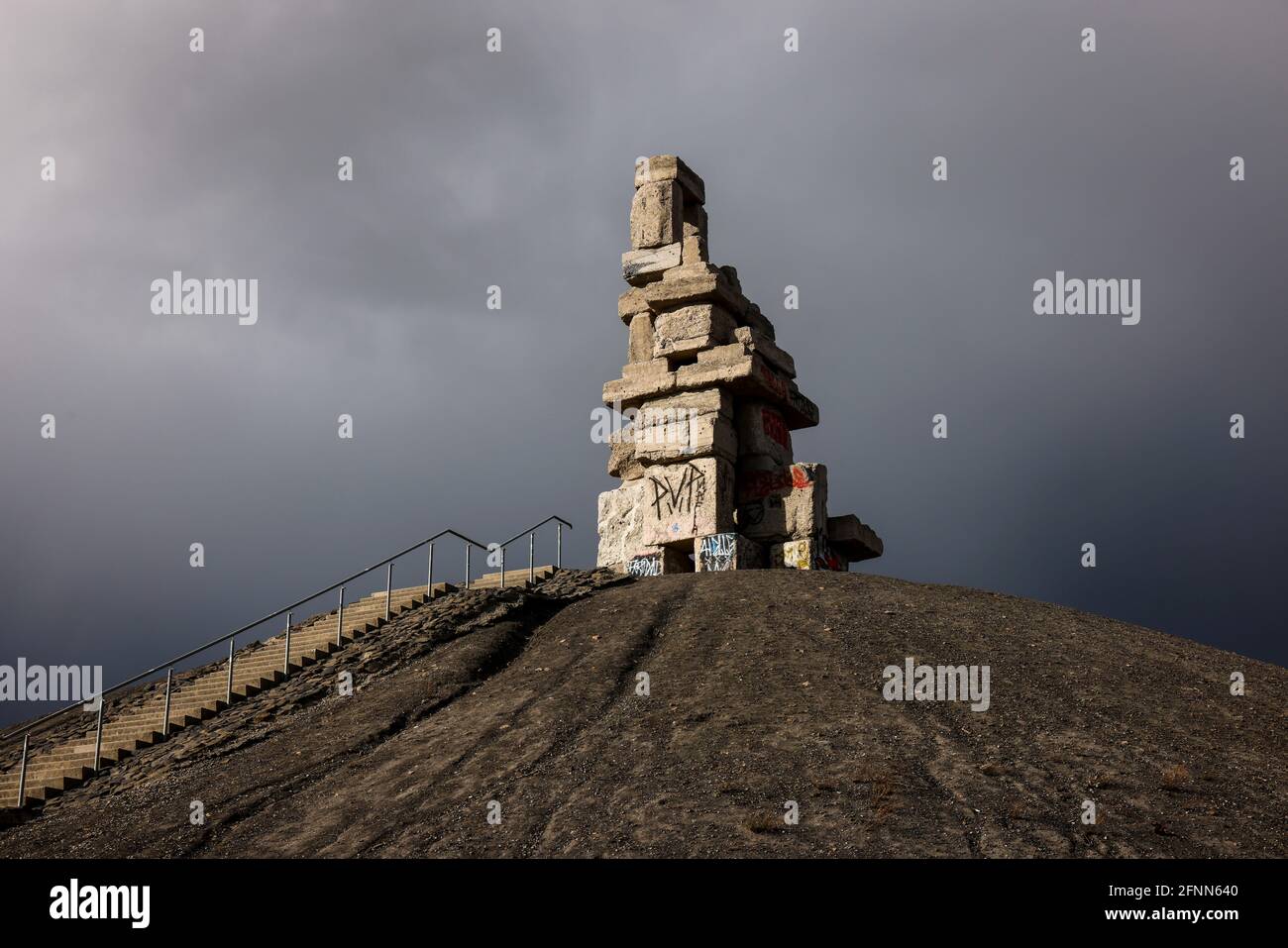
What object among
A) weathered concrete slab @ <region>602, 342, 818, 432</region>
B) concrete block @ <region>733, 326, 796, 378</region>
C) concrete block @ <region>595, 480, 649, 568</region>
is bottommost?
concrete block @ <region>595, 480, 649, 568</region>

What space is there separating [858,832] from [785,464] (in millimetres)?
13828

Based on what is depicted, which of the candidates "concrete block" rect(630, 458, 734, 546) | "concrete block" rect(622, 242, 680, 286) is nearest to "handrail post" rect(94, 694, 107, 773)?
"concrete block" rect(630, 458, 734, 546)

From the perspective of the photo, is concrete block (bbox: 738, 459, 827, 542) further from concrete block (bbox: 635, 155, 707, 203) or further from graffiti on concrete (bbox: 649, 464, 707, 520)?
concrete block (bbox: 635, 155, 707, 203)

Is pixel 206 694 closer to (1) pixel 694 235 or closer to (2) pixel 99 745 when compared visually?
(2) pixel 99 745

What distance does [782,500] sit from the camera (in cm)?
2375

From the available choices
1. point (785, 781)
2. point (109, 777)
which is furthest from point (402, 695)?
point (785, 781)

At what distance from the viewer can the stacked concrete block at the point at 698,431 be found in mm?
23578

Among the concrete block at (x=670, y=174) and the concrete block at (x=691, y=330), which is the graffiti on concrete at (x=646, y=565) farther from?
the concrete block at (x=670, y=174)

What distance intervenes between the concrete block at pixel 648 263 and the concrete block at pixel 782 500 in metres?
4.40

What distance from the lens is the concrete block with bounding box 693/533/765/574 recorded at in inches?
903

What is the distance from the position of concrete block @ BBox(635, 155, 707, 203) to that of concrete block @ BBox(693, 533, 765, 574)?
782cm

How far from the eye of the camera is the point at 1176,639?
64.2 feet
